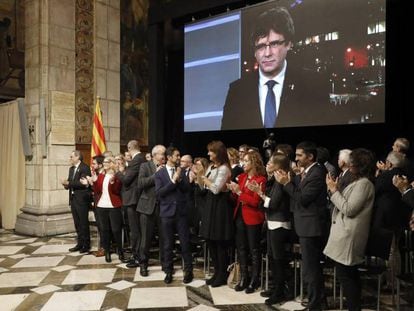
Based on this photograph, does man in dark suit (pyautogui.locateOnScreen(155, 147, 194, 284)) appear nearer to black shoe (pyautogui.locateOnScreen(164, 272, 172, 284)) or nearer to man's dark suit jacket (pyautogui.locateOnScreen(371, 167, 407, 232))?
black shoe (pyautogui.locateOnScreen(164, 272, 172, 284))

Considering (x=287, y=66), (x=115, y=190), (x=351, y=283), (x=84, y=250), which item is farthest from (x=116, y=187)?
(x=287, y=66)

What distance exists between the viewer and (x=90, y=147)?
27.8 ft

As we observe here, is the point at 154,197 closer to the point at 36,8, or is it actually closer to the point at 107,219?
the point at 107,219

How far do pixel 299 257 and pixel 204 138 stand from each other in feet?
18.4

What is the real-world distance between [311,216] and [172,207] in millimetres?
1681

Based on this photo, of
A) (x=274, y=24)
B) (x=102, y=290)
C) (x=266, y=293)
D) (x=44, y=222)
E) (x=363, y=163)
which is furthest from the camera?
(x=44, y=222)

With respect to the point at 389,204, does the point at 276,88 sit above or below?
above

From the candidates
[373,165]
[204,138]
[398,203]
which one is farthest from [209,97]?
[373,165]

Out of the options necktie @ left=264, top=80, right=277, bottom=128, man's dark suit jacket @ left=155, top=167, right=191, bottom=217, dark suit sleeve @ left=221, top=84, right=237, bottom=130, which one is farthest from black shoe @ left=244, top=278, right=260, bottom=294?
dark suit sleeve @ left=221, top=84, right=237, bottom=130

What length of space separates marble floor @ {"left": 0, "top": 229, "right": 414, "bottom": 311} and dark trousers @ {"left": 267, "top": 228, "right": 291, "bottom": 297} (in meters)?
0.19

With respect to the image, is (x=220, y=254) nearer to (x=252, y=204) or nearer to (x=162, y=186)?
(x=252, y=204)

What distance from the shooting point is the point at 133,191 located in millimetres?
5230

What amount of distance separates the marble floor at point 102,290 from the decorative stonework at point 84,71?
3.18 m

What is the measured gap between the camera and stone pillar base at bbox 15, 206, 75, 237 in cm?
746
